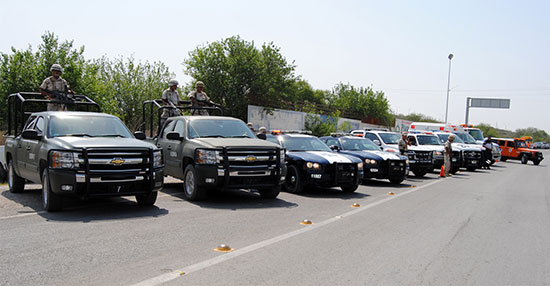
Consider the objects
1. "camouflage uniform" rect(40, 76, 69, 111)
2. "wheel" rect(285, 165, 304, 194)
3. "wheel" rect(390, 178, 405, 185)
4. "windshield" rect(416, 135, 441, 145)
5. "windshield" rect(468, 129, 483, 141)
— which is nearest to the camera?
"camouflage uniform" rect(40, 76, 69, 111)

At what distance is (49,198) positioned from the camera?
8.23 meters

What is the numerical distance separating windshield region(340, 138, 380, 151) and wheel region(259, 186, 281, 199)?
240 inches

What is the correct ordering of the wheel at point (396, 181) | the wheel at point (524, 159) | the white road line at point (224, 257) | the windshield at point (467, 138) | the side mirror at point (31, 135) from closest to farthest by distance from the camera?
the white road line at point (224, 257) < the side mirror at point (31, 135) < the wheel at point (396, 181) < the windshield at point (467, 138) < the wheel at point (524, 159)

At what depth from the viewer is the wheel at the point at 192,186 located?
10.1 m

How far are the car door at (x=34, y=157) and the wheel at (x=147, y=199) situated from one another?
1.83m

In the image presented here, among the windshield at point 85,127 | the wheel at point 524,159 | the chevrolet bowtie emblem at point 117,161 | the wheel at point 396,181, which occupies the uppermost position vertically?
the windshield at point 85,127

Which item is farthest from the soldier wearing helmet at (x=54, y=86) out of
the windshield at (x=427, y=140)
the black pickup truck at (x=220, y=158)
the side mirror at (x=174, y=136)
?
the windshield at (x=427, y=140)

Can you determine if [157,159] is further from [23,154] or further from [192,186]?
[23,154]

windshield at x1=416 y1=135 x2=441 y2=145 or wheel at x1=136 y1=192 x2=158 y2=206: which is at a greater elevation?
windshield at x1=416 y1=135 x2=441 y2=145

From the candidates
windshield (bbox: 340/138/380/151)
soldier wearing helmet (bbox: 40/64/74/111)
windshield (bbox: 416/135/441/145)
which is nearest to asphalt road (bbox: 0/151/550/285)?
soldier wearing helmet (bbox: 40/64/74/111)

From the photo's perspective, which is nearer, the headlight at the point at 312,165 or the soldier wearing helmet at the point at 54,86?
the soldier wearing helmet at the point at 54,86

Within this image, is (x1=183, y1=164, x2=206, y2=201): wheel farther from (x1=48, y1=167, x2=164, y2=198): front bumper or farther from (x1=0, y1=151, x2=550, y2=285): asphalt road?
(x1=48, y1=167, x2=164, y2=198): front bumper

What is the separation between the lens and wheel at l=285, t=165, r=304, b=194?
40.9 ft

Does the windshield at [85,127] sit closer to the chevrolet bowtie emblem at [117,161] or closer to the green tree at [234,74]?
the chevrolet bowtie emblem at [117,161]
